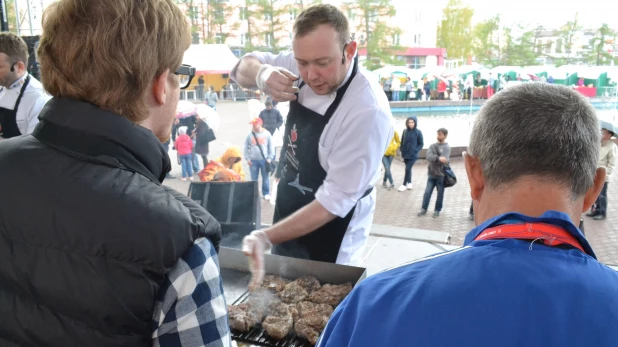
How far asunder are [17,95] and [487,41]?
1052cm

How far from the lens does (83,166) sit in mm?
875

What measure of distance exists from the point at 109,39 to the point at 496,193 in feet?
2.53

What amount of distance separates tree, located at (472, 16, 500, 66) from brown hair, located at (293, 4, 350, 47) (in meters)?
10.0

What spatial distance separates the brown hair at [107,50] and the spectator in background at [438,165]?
6766 millimetres

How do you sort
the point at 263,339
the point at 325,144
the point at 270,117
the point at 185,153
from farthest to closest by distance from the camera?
the point at 185,153
the point at 270,117
the point at 325,144
the point at 263,339

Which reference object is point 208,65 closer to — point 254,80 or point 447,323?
point 254,80

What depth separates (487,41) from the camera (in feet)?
37.6

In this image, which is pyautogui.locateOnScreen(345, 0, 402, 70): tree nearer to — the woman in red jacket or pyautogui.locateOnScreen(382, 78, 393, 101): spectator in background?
pyautogui.locateOnScreen(382, 78, 393, 101): spectator in background

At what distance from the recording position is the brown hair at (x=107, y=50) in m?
0.90

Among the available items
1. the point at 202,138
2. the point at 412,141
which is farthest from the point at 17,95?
the point at 412,141

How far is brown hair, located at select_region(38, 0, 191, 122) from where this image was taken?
0.90 meters

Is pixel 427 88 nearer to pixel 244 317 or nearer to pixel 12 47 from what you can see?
pixel 12 47

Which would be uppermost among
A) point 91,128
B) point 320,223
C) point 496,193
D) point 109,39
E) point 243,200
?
point 109,39

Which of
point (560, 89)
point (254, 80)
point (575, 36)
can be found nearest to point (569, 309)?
point (560, 89)
